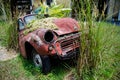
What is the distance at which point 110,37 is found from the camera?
3.96 m

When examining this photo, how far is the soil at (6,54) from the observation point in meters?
5.75

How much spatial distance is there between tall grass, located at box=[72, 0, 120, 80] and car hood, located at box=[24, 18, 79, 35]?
98cm

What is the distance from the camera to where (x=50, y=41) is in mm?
4137

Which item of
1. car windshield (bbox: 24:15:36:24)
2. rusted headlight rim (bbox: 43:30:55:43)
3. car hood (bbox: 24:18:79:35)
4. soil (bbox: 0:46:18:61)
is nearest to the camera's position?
rusted headlight rim (bbox: 43:30:55:43)

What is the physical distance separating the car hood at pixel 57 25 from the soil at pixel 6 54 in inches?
50.1

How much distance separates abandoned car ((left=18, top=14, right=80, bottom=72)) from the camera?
4055 mm

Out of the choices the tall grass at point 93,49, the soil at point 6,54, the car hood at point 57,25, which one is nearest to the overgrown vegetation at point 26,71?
the soil at point 6,54

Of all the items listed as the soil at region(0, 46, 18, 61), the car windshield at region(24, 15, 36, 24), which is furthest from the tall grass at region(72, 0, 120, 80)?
the soil at region(0, 46, 18, 61)

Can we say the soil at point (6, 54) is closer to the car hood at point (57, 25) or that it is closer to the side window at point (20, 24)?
the side window at point (20, 24)

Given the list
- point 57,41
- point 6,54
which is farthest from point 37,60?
point 6,54

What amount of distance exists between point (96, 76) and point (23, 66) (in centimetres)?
227

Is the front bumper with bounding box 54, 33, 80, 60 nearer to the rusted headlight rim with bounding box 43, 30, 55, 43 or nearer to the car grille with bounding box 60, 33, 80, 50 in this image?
the car grille with bounding box 60, 33, 80, 50

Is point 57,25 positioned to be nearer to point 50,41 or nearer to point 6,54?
point 50,41

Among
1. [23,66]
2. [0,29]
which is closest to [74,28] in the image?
[23,66]
